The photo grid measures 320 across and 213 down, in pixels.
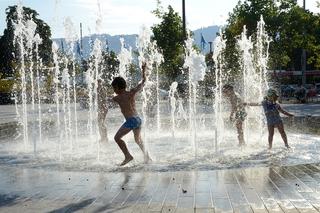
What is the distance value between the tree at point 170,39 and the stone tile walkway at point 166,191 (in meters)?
24.1

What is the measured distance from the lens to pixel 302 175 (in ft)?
22.7

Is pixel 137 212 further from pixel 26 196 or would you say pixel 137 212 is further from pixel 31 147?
pixel 31 147

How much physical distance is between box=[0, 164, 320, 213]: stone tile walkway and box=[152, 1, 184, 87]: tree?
949 inches

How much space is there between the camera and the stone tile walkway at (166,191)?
530 centimetres

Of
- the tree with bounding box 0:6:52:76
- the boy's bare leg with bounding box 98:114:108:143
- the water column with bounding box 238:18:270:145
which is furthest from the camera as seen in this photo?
the tree with bounding box 0:6:52:76

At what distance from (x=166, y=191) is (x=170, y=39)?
26154mm

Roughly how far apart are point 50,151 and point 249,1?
2693cm

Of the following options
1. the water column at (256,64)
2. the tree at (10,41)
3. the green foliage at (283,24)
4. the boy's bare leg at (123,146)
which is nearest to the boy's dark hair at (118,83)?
the boy's bare leg at (123,146)

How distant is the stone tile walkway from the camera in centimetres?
530

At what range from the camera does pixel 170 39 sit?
3161 cm

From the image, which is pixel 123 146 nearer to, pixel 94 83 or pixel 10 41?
pixel 94 83

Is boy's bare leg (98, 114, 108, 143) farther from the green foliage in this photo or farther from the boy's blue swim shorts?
the green foliage

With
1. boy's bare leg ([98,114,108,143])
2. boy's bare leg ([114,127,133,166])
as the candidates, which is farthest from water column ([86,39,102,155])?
boy's bare leg ([114,127,133,166])

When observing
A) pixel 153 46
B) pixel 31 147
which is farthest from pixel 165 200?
pixel 153 46
